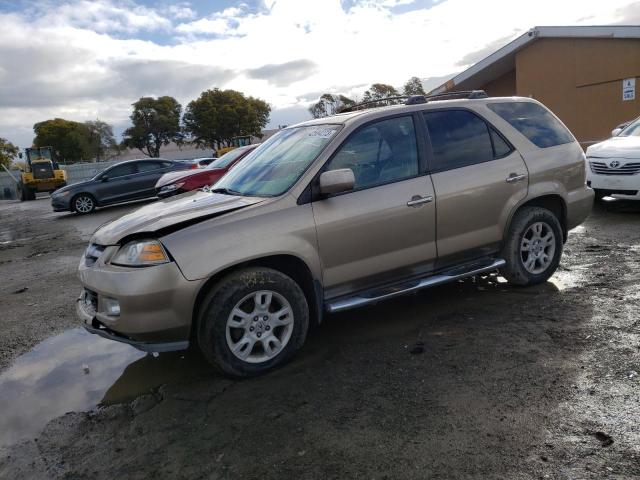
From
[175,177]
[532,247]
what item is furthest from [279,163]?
[175,177]

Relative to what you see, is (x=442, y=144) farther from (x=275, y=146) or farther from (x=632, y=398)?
(x=632, y=398)

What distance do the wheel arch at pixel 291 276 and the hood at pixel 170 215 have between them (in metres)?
0.41

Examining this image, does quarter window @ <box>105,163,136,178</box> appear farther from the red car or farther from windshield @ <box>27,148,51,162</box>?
windshield @ <box>27,148,51,162</box>

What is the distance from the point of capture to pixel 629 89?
1555 centimetres

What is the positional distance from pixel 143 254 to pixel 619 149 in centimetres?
785

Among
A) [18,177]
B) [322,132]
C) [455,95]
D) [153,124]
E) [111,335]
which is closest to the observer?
[111,335]

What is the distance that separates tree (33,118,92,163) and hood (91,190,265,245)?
72.1 meters

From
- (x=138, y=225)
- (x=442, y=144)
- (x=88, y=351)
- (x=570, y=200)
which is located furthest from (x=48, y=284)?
(x=570, y=200)

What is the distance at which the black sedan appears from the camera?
1612cm

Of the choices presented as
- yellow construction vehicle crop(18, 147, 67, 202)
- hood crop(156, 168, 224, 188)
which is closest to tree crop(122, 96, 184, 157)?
yellow construction vehicle crop(18, 147, 67, 202)

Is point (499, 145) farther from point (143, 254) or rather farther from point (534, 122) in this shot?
point (143, 254)

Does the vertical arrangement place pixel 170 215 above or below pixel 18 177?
below

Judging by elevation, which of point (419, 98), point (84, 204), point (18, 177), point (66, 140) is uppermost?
point (66, 140)

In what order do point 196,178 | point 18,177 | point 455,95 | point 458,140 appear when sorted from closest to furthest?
1. point 458,140
2. point 455,95
3. point 196,178
4. point 18,177
